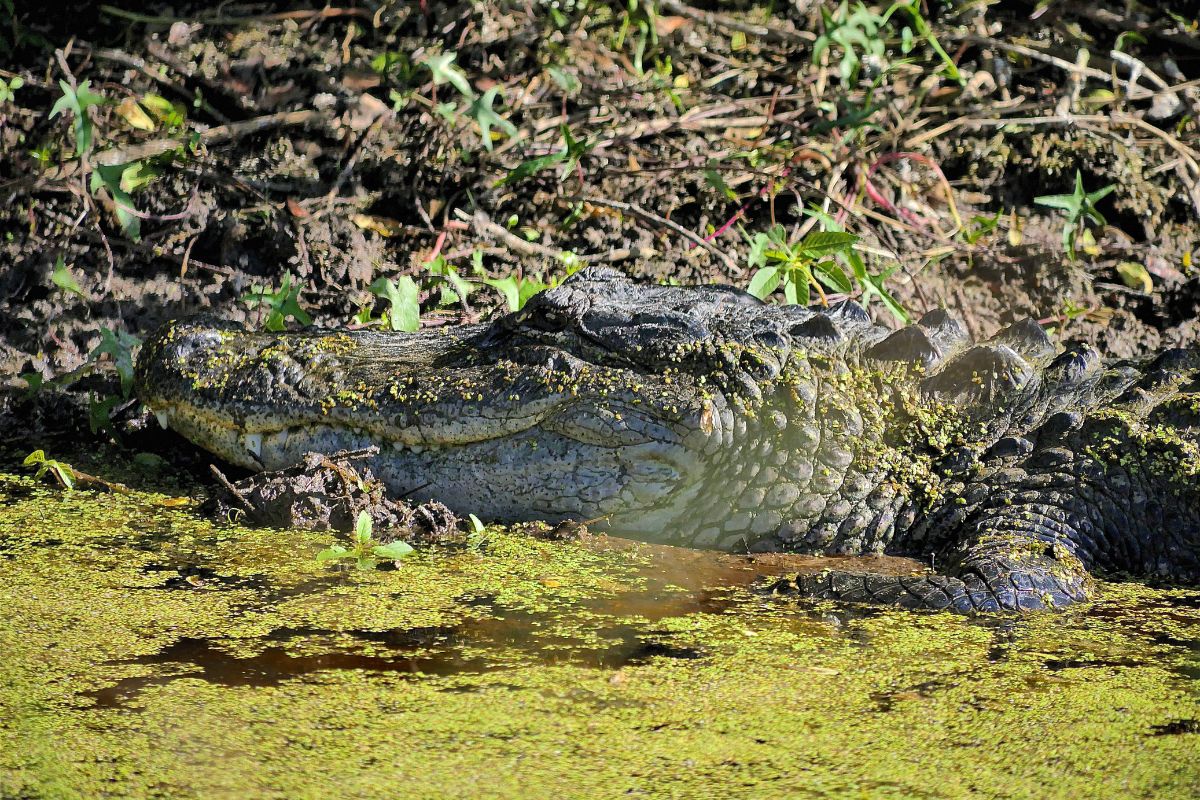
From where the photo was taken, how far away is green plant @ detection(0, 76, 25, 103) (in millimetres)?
5539

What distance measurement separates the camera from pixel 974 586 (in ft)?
11.3

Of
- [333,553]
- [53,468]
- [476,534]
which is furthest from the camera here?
[53,468]

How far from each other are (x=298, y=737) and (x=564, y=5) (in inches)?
196

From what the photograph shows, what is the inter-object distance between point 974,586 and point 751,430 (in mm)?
826

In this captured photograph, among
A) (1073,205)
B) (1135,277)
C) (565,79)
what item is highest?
(565,79)

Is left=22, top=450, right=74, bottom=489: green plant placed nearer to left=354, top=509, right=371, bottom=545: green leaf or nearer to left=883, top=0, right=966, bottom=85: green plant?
left=354, top=509, right=371, bottom=545: green leaf

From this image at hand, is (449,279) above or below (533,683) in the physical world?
above

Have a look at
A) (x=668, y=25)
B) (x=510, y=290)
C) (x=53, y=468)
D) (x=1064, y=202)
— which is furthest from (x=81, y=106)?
(x=1064, y=202)

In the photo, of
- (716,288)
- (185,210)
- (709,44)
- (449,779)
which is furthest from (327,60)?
(449,779)

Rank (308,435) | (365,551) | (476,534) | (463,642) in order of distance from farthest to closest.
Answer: (308,435) < (476,534) < (365,551) < (463,642)

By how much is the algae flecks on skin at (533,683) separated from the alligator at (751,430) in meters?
0.26

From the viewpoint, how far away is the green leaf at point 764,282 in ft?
15.5

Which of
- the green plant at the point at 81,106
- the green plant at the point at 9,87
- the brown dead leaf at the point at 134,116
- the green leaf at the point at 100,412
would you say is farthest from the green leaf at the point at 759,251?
the green plant at the point at 9,87

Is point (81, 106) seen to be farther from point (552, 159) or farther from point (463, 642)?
point (463, 642)
